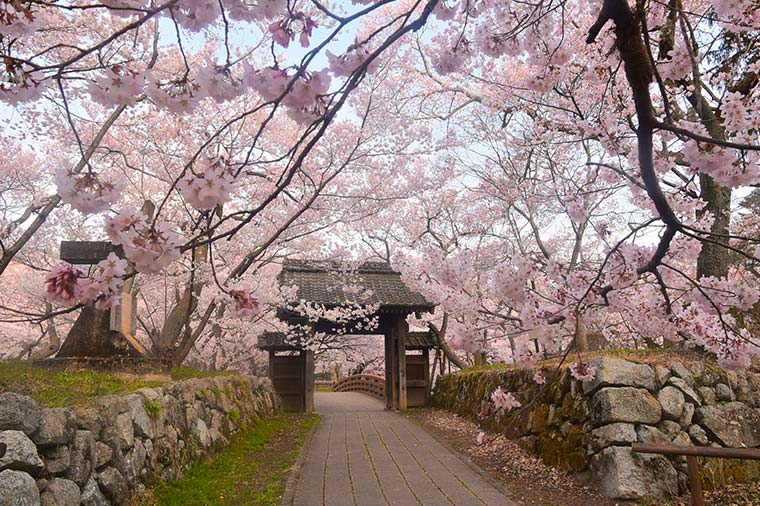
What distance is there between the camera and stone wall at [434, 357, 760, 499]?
501 cm

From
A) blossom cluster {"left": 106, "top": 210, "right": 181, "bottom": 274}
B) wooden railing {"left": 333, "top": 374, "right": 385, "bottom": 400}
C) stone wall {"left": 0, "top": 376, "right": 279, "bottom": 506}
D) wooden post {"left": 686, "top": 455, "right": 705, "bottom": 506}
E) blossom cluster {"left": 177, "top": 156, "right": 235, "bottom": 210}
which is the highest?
blossom cluster {"left": 177, "top": 156, "right": 235, "bottom": 210}

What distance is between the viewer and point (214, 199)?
202cm

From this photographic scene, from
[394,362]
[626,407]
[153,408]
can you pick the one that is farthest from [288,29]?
[394,362]

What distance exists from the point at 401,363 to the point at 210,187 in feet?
40.5

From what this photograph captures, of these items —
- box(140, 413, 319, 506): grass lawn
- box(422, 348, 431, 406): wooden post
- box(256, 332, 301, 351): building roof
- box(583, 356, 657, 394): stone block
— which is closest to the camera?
box(140, 413, 319, 506): grass lawn

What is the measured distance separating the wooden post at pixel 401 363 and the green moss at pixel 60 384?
8806 millimetres

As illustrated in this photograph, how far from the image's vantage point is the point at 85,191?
2059 mm

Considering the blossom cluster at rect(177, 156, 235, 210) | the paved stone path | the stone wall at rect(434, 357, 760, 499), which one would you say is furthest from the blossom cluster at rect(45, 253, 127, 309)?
the stone wall at rect(434, 357, 760, 499)

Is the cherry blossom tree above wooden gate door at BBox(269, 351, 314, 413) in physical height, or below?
above

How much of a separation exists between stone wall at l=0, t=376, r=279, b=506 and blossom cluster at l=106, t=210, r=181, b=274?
150cm

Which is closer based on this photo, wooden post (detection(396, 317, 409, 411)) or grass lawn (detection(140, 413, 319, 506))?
grass lawn (detection(140, 413, 319, 506))

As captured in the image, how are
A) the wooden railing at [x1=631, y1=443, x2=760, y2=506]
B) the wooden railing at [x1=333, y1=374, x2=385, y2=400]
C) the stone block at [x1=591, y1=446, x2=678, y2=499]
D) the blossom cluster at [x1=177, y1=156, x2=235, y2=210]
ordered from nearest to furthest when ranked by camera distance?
the blossom cluster at [x1=177, y1=156, x2=235, y2=210]
the wooden railing at [x1=631, y1=443, x2=760, y2=506]
the stone block at [x1=591, y1=446, x2=678, y2=499]
the wooden railing at [x1=333, y1=374, x2=385, y2=400]

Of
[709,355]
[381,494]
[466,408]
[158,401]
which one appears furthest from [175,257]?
[466,408]

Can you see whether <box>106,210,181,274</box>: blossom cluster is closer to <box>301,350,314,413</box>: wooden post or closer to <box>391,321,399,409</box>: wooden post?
<box>301,350,314,413</box>: wooden post
